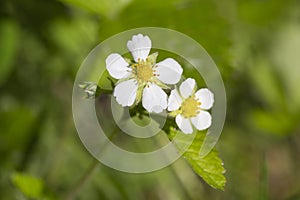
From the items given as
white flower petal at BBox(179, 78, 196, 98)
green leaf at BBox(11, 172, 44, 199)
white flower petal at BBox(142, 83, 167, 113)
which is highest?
white flower petal at BBox(179, 78, 196, 98)

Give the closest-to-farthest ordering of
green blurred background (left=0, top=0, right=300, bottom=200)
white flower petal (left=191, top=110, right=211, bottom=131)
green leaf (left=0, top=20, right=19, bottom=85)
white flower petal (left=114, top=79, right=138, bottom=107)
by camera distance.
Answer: white flower petal (left=114, top=79, right=138, bottom=107) → white flower petal (left=191, top=110, right=211, bottom=131) → green blurred background (left=0, top=0, right=300, bottom=200) → green leaf (left=0, top=20, right=19, bottom=85)

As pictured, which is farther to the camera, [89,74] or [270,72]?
Result: [270,72]

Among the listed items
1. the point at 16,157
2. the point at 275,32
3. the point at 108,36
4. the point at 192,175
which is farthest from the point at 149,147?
the point at 275,32

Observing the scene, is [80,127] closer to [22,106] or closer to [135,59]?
[22,106]

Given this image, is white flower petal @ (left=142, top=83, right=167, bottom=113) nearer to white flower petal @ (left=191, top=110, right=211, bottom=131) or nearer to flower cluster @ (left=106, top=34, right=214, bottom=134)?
flower cluster @ (left=106, top=34, right=214, bottom=134)

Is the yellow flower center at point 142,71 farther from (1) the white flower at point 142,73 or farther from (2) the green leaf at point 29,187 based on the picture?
(2) the green leaf at point 29,187

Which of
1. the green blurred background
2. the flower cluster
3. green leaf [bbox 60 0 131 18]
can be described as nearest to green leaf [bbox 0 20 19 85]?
the green blurred background

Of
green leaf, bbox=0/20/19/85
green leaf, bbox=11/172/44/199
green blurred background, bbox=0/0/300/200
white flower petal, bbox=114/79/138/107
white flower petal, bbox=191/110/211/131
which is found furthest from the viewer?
green leaf, bbox=0/20/19/85
